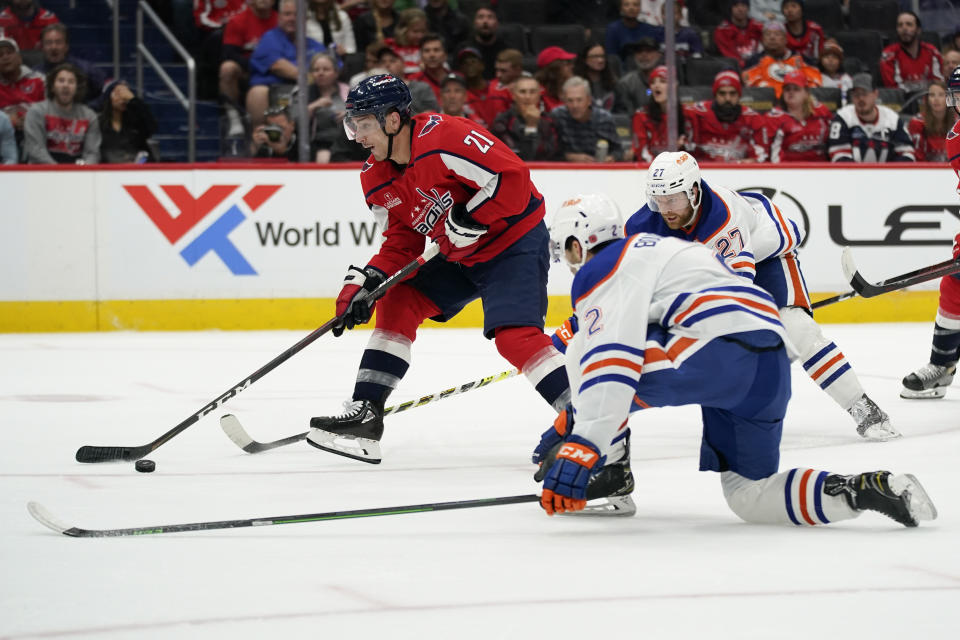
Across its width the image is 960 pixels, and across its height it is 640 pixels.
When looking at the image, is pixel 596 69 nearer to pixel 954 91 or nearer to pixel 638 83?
pixel 638 83

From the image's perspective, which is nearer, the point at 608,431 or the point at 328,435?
the point at 608,431

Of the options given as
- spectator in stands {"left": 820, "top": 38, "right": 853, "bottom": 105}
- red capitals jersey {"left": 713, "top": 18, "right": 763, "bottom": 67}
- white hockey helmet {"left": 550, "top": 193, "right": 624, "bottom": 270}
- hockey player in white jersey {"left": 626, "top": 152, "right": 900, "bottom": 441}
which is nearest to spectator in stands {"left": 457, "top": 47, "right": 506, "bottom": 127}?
red capitals jersey {"left": 713, "top": 18, "right": 763, "bottom": 67}

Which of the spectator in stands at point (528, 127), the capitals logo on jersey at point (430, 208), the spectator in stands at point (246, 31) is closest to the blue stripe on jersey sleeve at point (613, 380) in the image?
the capitals logo on jersey at point (430, 208)

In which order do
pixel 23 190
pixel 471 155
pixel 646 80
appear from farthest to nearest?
pixel 646 80
pixel 23 190
pixel 471 155

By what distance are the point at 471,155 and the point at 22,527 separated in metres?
1.64

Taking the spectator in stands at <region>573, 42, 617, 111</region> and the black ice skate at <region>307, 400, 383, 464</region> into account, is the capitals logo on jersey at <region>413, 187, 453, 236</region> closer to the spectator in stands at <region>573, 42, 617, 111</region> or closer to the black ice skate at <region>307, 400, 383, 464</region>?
the black ice skate at <region>307, 400, 383, 464</region>

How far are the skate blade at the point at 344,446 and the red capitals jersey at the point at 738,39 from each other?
6481 millimetres

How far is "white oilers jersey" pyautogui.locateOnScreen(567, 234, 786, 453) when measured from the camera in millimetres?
2650

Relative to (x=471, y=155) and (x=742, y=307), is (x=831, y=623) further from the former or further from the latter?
(x=471, y=155)

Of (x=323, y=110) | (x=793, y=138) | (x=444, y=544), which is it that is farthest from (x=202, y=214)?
(x=444, y=544)

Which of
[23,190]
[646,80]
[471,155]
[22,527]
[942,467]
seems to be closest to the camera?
[22,527]

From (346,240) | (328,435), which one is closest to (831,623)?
(328,435)

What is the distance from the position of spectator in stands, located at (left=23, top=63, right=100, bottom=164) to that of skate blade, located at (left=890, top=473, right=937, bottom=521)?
613 centimetres

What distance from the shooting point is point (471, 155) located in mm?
3861
